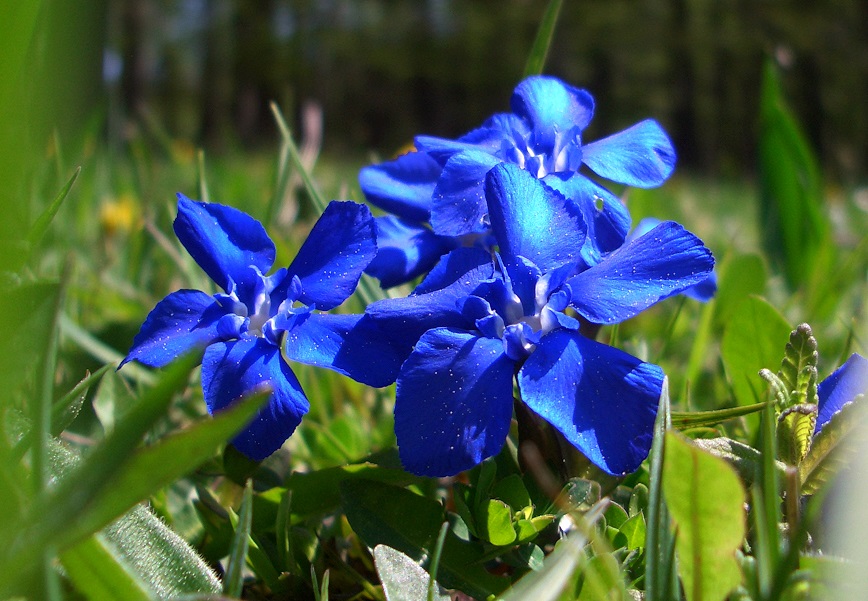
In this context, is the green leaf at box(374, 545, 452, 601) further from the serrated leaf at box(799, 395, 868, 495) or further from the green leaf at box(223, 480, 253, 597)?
the serrated leaf at box(799, 395, 868, 495)

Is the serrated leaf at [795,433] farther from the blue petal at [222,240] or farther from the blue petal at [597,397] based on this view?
the blue petal at [222,240]

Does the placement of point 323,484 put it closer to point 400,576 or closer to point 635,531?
point 400,576

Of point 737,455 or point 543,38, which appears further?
point 543,38

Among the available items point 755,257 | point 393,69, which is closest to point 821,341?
point 755,257

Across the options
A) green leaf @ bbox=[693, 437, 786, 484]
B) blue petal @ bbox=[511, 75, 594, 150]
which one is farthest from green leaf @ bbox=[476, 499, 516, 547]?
blue petal @ bbox=[511, 75, 594, 150]

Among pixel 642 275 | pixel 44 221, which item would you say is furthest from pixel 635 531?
pixel 44 221

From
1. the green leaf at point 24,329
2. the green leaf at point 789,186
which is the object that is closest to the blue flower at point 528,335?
the green leaf at point 24,329
